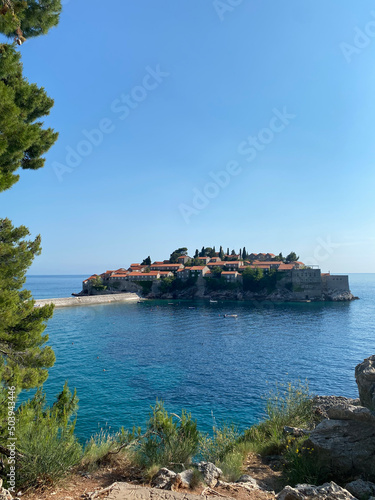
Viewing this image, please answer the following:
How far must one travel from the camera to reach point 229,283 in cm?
10444

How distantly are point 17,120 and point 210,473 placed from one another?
28.9 ft

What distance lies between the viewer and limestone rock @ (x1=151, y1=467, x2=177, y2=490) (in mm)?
5867

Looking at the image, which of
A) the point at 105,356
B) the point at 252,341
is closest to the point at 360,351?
the point at 252,341

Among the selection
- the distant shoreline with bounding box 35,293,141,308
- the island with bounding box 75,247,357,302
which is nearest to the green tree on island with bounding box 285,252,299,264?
the island with bounding box 75,247,357,302

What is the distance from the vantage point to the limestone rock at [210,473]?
248 inches

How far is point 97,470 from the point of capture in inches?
283

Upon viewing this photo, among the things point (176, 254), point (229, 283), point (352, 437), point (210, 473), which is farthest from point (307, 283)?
point (210, 473)

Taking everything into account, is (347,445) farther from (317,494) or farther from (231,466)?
(231,466)

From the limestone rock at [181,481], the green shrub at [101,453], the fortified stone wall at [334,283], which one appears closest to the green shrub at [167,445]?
the green shrub at [101,453]

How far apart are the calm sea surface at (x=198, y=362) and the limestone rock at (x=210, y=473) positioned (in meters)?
9.43

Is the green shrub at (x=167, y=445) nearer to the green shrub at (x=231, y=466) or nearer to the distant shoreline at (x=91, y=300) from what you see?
the green shrub at (x=231, y=466)

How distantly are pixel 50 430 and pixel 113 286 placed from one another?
108m

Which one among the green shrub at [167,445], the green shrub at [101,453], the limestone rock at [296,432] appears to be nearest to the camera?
the green shrub at [101,453]

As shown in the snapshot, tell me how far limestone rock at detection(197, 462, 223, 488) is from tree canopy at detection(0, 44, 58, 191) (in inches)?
296
